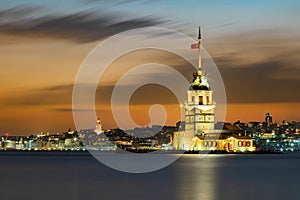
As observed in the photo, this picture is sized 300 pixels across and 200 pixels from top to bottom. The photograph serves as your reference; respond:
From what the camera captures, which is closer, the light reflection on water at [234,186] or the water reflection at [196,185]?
the water reflection at [196,185]

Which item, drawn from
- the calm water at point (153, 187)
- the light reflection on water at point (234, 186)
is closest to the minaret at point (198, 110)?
the light reflection on water at point (234, 186)

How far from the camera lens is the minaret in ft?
485

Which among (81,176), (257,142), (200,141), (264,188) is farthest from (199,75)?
(264,188)

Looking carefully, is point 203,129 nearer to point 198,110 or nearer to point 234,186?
point 198,110

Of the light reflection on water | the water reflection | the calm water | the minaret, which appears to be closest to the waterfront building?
the minaret

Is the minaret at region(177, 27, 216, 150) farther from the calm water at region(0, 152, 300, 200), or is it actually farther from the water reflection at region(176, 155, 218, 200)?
the calm water at region(0, 152, 300, 200)

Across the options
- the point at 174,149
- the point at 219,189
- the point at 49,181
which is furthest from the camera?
the point at 174,149

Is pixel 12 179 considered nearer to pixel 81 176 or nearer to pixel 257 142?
pixel 81 176

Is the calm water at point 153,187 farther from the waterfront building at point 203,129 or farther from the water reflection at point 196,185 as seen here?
the waterfront building at point 203,129

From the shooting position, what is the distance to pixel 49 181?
63.3 meters

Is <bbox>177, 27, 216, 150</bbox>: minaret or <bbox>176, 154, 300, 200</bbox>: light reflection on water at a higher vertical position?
<bbox>177, 27, 216, 150</bbox>: minaret

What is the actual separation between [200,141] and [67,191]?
91.6 m

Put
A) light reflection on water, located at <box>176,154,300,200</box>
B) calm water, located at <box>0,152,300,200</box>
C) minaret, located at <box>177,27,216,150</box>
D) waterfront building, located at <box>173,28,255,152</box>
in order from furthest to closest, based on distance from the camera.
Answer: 1. minaret, located at <box>177,27,216,150</box>
2. waterfront building, located at <box>173,28,255,152</box>
3. light reflection on water, located at <box>176,154,300,200</box>
4. calm water, located at <box>0,152,300,200</box>

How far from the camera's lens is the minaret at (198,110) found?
148 metres
